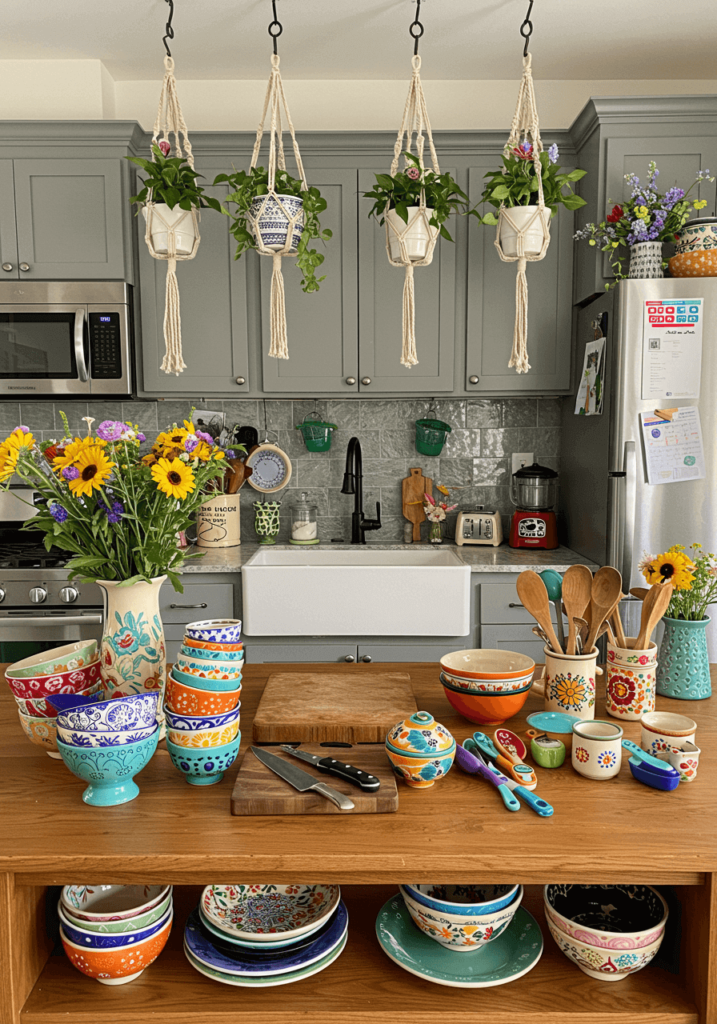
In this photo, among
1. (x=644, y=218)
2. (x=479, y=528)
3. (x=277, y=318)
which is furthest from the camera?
(x=479, y=528)

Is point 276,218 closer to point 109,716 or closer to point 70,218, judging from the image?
point 109,716

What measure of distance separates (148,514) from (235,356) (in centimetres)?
205

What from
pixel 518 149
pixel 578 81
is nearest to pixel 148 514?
pixel 518 149

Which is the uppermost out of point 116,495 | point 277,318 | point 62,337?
point 62,337

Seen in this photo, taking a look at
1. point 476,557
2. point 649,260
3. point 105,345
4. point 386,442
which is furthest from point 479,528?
point 105,345

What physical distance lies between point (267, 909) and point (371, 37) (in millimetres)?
3069

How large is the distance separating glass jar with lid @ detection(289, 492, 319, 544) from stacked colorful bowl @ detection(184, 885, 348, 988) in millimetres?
2271

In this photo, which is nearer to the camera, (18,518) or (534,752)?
(534,752)

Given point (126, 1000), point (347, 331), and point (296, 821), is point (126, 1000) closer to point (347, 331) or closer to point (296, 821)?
point (296, 821)

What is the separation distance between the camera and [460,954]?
43.3 inches

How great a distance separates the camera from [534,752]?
122cm

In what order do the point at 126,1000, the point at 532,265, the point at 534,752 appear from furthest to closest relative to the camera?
the point at 532,265 < the point at 534,752 < the point at 126,1000

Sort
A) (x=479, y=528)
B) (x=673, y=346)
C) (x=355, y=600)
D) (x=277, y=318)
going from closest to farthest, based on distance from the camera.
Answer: (x=277, y=318) → (x=673, y=346) → (x=355, y=600) → (x=479, y=528)

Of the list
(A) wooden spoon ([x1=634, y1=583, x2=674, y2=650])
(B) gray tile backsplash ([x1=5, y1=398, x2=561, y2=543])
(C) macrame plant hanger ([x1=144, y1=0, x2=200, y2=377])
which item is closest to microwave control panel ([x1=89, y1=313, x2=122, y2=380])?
(B) gray tile backsplash ([x1=5, y1=398, x2=561, y2=543])
